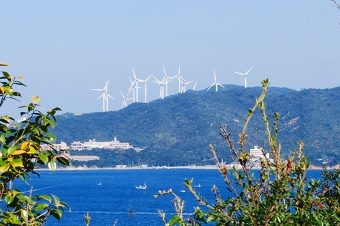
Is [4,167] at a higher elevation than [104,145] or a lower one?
lower

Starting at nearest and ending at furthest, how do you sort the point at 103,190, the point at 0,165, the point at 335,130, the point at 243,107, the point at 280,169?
the point at 0,165 < the point at 280,169 < the point at 103,190 < the point at 335,130 < the point at 243,107

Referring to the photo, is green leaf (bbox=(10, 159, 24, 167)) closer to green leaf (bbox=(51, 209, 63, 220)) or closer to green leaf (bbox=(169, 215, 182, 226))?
green leaf (bbox=(51, 209, 63, 220))

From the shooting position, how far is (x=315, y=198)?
126 inches

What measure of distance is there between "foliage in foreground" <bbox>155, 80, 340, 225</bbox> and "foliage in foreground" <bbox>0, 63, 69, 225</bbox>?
0.61m

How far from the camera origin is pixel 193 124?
17412 centimetres

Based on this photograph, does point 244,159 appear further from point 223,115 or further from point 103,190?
point 223,115

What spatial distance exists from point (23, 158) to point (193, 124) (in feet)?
562

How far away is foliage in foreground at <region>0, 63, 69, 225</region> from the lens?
2.99 m

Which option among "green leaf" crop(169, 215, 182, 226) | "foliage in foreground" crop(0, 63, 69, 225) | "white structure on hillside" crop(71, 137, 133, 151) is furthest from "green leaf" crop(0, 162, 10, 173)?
"white structure on hillside" crop(71, 137, 133, 151)

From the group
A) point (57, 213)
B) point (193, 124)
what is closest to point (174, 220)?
point (57, 213)

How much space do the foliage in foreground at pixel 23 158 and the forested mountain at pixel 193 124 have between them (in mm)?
134793

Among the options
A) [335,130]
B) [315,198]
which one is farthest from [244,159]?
[335,130]

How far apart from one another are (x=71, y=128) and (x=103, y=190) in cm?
9504

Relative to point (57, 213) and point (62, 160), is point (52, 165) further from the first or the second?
point (57, 213)
